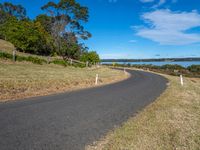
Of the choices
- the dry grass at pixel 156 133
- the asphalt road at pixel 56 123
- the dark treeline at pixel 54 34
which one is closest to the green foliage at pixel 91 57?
the dark treeline at pixel 54 34

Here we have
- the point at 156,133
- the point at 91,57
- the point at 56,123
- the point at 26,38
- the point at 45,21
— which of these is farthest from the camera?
the point at 45,21

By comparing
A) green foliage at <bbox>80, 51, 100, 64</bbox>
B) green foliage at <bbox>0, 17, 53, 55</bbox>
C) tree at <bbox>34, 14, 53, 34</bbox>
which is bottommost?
green foliage at <bbox>80, 51, 100, 64</bbox>

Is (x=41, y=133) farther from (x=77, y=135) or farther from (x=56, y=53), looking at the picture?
(x=56, y=53)

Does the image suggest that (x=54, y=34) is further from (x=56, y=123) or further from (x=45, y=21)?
(x=56, y=123)

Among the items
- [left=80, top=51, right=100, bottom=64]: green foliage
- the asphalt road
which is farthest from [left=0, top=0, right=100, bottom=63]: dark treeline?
the asphalt road

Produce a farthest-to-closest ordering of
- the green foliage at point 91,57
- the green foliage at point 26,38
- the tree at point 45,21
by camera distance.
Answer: the tree at point 45,21 → the green foliage at point 91,57 → the green foliage at point 26,38

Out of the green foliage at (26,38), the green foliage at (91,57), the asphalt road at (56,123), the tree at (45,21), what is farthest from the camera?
the tree at (45,21)

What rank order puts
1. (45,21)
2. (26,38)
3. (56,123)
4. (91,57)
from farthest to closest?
(45,21)
(91,57)
(26,38)
(56,123)

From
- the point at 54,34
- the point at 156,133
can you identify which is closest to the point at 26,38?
the point at 54,34

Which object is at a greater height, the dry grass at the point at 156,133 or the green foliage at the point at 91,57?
the green foliage at the point at 91,57

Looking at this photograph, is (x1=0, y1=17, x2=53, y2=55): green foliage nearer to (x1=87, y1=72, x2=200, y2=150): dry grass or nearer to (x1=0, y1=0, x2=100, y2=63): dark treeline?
(x1=0, y1=0, x2=100, y2=63): dark treeline

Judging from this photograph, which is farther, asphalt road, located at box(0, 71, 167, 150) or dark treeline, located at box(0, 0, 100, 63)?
dark treeline, located at box(0, 0, 100, 63)

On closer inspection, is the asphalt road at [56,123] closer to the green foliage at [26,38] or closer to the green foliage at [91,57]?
the green foliage at [26,38]

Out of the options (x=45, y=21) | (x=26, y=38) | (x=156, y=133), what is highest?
(x=45, y=21)
